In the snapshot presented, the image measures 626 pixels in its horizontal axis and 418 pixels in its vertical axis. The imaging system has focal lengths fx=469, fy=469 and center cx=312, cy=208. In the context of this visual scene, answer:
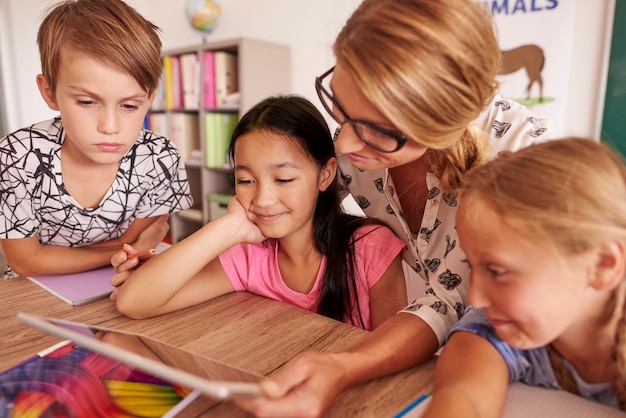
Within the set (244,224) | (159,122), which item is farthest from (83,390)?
(159,122)

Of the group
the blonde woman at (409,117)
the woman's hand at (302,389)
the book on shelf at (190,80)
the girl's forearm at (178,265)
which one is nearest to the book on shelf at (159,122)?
the book on shelf at (190,80)

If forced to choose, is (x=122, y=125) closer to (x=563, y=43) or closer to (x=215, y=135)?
(x=563, y=43)

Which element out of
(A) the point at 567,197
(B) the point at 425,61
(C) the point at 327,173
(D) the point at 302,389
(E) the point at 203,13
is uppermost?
(E) the point at 203,13

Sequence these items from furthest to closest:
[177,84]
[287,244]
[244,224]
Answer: [177,84]
[287,244]
[244,224]

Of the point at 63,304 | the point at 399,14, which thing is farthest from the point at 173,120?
the point at 399,14

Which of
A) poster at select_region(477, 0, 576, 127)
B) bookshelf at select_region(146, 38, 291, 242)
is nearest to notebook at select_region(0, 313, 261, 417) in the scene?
poster at select_region(477, 0, 576, 127)

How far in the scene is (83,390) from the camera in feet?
1.91

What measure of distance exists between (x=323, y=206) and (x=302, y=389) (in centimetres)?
64

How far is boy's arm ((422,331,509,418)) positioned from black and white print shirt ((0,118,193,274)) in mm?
875

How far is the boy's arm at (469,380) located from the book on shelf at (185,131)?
2.86 metres

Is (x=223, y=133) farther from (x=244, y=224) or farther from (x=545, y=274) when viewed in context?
(x=545, y=274)

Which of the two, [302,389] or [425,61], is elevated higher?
[425,61]

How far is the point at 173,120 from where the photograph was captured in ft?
10.7

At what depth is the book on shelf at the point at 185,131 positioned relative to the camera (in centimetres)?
322
